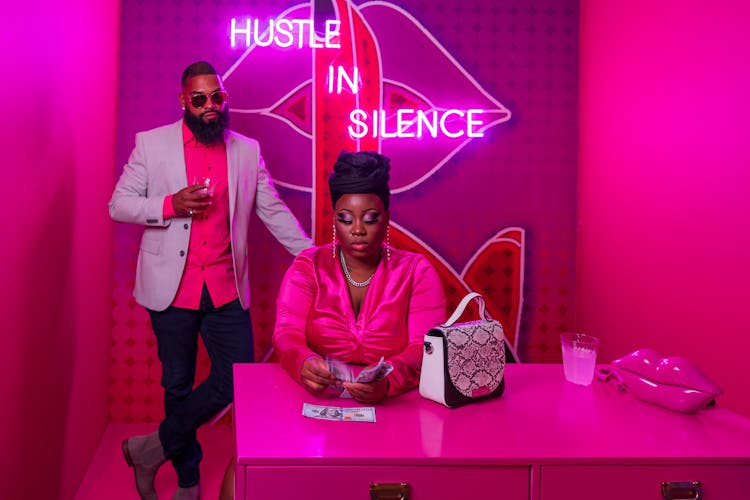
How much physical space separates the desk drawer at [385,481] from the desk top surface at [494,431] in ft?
0.06

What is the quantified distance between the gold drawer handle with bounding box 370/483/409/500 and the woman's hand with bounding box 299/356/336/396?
16.3 inches

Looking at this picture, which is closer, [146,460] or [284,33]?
[146,460]

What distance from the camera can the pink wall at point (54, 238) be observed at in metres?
2.13

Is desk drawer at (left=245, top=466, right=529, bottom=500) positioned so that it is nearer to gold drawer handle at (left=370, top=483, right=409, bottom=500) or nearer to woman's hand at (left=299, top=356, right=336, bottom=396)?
gold drawer handle at (left=370, top=483, right=409, bottom=500)

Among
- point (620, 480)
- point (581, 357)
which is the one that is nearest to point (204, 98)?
point (581, 357)

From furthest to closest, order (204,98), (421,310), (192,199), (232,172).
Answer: (232,172) → (204,98) → (192,199) → (421,310)

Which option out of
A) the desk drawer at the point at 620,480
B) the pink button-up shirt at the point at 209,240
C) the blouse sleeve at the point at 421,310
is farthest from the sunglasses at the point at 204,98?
the desk drawer at the point at 620,480

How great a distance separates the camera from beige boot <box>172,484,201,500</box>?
2930 millimetres

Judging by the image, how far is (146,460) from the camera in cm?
293

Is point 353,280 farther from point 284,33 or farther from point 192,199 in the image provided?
point 284,33

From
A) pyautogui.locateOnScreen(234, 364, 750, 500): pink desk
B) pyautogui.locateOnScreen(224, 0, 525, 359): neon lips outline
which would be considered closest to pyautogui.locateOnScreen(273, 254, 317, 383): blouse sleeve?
pyautogui.locateOnScreen(234, 364, 750, 500): pink desk

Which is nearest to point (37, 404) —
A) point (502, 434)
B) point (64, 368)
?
point (64, 368)

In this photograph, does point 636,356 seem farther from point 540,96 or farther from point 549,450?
point 540,96

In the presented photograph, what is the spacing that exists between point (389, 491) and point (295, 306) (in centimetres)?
83
